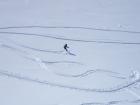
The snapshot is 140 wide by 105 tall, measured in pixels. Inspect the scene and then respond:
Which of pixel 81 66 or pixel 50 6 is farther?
pixel 50 6

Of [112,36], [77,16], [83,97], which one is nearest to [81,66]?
Result: [83,97]

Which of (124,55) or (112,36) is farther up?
(112,36)

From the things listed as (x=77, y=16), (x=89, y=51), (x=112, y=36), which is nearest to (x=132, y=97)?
(x=89, y=51)

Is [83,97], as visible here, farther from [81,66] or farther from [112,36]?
[112,36]

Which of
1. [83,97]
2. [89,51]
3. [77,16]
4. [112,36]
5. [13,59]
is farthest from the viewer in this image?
[77,16]

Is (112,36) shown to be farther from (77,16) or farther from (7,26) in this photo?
(7,26)

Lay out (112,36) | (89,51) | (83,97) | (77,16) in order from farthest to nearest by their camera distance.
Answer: (77,16)
(112,36)
(89,51)
(83,97)

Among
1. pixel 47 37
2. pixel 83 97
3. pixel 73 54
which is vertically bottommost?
pixel 83 97
